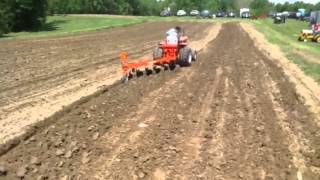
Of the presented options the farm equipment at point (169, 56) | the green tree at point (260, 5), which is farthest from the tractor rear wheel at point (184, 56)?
the green tree at point (260, 5)

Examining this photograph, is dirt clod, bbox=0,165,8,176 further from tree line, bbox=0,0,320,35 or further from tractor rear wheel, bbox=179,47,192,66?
tree line, bbox=0,0,320,35

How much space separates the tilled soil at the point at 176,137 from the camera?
25.0ft

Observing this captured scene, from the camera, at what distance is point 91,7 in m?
102

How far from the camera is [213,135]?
9.38 metres

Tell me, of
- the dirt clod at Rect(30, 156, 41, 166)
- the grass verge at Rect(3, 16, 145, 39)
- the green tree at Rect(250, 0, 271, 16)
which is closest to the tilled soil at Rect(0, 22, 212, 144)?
the dirt clod at Rect(30, 156, 41, 166)

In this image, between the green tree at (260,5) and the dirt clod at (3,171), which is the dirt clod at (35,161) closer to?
the dirt clod at (3,171)

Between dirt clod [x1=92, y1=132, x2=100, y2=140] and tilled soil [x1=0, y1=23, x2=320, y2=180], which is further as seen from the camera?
dirt clod [x1=92, y1=132, x2=100, y2=140]

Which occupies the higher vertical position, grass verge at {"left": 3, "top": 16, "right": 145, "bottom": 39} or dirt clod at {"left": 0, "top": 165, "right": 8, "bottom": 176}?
dirt clod at {"left": 0, "top": 165, "right": 8, "bottom": 176}

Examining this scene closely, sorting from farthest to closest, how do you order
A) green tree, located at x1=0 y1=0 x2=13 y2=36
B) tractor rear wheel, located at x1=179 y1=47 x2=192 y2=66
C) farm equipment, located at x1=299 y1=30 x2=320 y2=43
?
1. green tree, located at x1=0 y1=0 x2=13 y2=36
2. farm equipment, located at x1=299 y1=30 x2=320 y2=43
3. tractor rear wheel, located at x1=179 y1=47 x2=192 y2=66

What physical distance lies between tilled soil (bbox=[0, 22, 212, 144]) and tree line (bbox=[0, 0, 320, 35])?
16.2m

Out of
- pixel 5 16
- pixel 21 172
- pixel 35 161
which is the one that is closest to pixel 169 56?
pixel 35 161

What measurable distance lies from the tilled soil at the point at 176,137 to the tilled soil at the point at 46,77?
556 mm

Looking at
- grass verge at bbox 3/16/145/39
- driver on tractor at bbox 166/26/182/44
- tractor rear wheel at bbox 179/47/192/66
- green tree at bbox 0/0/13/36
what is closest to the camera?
driver on tractor at bbox 166/26/182/44

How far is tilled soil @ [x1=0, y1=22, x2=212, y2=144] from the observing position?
10.9m
